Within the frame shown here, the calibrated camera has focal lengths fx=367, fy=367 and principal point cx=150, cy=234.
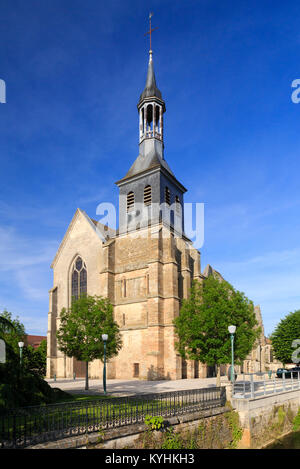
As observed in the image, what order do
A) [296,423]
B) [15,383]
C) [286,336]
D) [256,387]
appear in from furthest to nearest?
[286,336] < [296,423] < [256,387] < [15,383]

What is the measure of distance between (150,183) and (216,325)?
20888mm

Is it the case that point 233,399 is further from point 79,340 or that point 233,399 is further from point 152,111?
point 152,111

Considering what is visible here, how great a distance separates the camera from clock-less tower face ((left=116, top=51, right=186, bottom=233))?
3850 centimetres

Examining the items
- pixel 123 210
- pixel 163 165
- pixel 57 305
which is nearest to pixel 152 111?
pixel 163 165

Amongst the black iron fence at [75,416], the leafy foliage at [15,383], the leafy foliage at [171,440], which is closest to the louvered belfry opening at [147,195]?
the leafy foliage at [15,383]

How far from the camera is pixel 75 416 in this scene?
995 cm

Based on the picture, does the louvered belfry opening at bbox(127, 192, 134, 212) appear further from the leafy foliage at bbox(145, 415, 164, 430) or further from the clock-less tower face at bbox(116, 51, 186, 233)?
the leafy foliage at bbox(145, 415, 164, 430)

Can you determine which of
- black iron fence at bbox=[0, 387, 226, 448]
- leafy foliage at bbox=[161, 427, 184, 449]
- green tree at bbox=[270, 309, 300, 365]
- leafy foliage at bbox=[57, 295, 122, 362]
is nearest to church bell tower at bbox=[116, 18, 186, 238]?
leafy foliage at bbox=[57, 295, 122, 362]

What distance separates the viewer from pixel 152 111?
43250mm

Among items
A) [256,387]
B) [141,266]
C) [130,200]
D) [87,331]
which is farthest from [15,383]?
[130,200]

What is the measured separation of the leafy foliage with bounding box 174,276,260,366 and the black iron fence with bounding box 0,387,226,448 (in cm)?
818

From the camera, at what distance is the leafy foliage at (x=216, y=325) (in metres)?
21.7

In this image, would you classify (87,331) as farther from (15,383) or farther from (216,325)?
(15,383)

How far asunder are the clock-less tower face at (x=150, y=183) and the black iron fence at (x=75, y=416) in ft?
82.4
